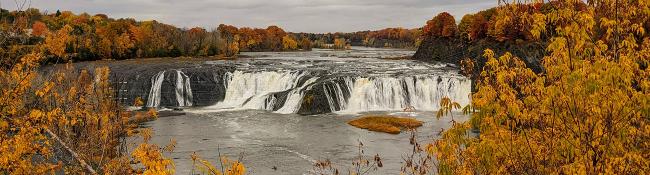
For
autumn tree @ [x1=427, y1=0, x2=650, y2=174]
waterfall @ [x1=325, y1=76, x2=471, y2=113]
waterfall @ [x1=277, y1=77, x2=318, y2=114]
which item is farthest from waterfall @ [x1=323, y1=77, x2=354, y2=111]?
autumn tree @ [x1=427, y1=0, x2=650, y2=174]

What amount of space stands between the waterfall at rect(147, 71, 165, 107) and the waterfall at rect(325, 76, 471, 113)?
14383 mm

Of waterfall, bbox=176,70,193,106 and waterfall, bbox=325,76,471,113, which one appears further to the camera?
waterfall, bbox=176,70,193,106

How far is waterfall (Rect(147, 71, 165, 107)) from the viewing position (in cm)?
4328

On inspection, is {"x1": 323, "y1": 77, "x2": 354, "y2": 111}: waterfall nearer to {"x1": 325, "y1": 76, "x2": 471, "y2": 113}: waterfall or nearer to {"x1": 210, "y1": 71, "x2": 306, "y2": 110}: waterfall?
{"x1": 325, "y1": 76, "x2": 471, "y2": 113}: waterfall

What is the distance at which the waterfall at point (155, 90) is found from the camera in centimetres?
4328

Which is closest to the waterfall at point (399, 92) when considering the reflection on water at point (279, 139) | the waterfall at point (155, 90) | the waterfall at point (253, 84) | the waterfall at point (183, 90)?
the reflection on water at point (279, 139)

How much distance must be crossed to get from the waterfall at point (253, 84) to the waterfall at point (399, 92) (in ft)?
16.3

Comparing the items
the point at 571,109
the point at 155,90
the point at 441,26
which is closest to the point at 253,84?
the point at 155,90

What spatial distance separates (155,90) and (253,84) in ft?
25.7

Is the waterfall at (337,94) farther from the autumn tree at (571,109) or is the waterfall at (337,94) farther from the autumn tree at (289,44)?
the autumn tree at (289,44)

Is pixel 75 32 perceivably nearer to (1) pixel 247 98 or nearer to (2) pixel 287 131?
(1) pixel 247 98

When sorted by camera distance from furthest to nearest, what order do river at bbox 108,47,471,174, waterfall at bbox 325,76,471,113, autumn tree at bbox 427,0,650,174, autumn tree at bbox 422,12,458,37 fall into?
autumn tree at bbox 422,12,458,37, waterfall at bbox 325,76,471,113, river at bbox 108,47,471,174, autumn tree at bbox 427,0,650,174

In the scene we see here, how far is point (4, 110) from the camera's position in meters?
11.1

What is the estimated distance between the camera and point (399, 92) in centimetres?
3984
